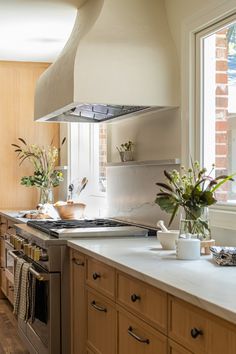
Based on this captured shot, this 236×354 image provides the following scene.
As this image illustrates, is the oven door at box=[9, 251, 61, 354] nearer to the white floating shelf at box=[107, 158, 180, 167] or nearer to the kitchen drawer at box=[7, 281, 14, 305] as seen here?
the white floating shelf at box=[107, 158, 180, 167]

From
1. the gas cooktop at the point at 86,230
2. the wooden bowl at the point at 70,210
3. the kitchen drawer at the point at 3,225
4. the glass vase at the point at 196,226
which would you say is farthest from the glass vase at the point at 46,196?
the glass vase at the point at 196,226

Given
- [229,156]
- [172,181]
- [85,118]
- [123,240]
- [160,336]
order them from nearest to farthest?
[160,336]
[172,181]
[229,156]
[123,240]
[85,118]

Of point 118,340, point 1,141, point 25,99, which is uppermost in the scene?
point 25,99

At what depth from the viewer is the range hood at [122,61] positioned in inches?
135

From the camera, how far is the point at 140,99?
350 cm

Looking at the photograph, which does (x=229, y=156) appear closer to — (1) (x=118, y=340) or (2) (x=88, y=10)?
(1) (x=118, y=340)

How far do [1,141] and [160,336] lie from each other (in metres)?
4.50

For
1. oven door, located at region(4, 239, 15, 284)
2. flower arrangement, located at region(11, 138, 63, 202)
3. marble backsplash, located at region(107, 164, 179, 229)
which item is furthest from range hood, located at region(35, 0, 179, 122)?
flower arrangement, located at region(11, 138, 63, 202)

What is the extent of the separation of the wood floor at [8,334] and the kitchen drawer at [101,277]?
5.08ft

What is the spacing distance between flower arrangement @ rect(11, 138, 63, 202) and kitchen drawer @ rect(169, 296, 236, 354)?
402cm

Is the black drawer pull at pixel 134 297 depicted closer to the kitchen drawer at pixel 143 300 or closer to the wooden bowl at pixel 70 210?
the kitchen drawer at pixel 143 300

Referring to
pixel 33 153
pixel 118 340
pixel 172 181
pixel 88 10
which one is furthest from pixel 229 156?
pixel 33 153

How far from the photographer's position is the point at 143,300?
231 centimetres

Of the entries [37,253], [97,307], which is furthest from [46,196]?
[97,307]
